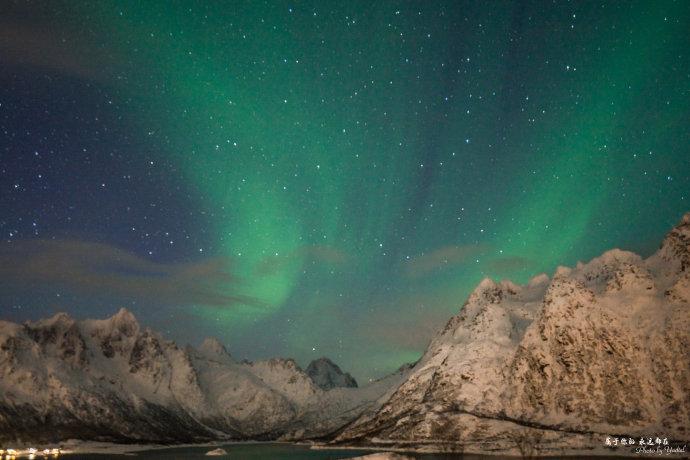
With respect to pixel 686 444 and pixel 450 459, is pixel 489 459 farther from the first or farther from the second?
pixel 686 444

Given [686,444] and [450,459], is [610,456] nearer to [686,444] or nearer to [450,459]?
[686,444]

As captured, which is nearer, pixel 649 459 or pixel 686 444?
pixel 649 459

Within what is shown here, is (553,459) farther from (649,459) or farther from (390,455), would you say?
(390,455)

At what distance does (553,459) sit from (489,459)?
21.7m

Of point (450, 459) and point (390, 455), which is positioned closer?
point (390, 455)

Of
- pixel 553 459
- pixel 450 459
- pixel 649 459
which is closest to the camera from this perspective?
pixel 649 459

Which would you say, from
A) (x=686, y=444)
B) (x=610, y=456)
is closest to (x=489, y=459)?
(x=610, y=456)

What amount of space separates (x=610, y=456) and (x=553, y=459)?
22.5 meters

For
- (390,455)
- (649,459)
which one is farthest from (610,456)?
(390,455)

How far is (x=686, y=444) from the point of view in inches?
7274

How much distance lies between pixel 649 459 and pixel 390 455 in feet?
230

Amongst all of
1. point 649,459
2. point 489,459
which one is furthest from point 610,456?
point 489,459

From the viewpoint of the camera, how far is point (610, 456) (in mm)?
183500

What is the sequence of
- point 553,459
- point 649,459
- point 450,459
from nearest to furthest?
point 649,459 < point 553,459 < point 450,459
